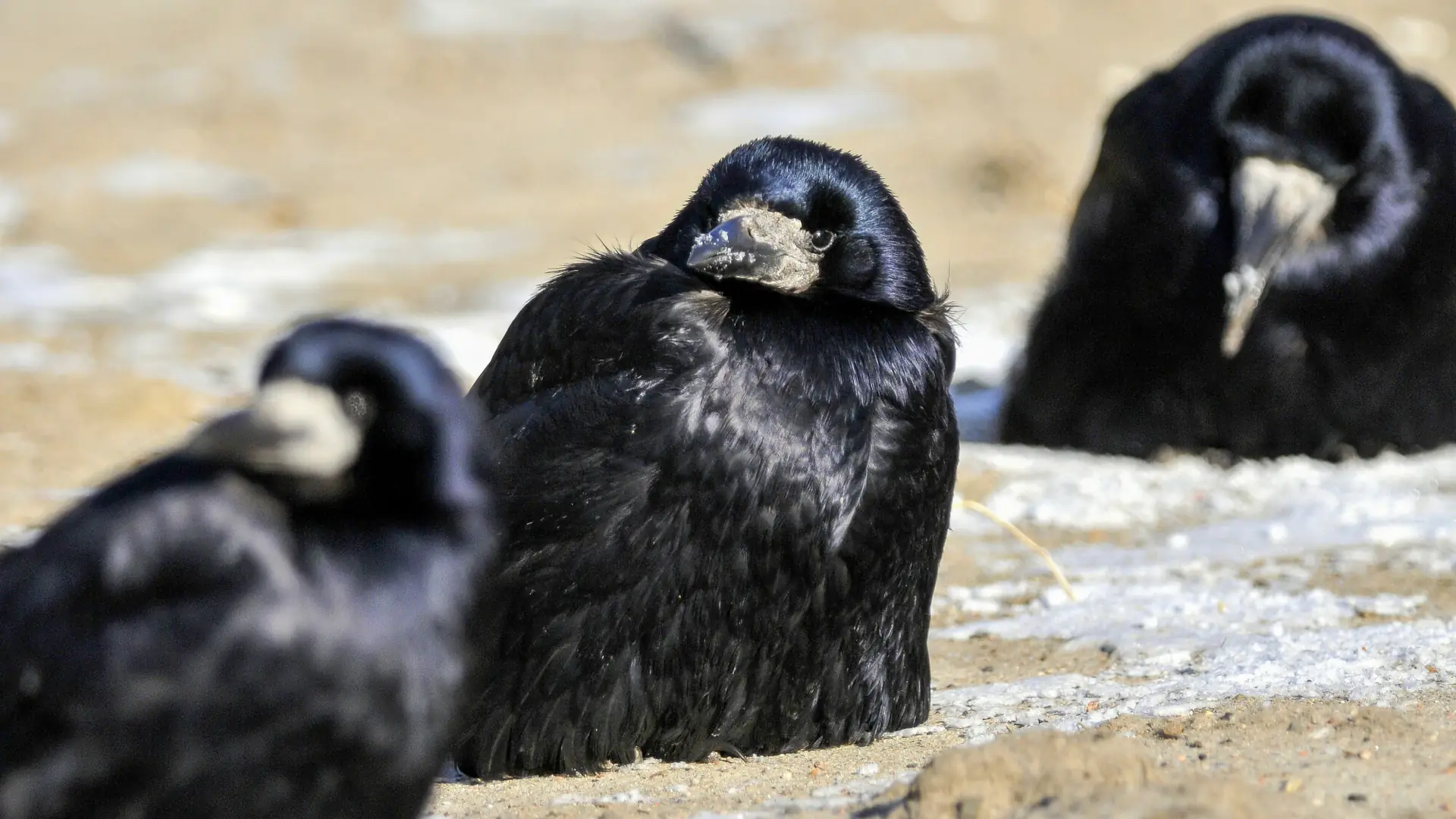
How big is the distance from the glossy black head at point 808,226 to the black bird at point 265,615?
1284 mm

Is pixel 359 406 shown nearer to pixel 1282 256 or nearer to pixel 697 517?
pixel 697 517

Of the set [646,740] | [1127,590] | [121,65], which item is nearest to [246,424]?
[646,740]

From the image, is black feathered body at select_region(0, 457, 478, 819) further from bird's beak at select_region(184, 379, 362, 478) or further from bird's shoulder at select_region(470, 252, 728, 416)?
bird's shoulder at select_region(470, 252, 728, 416)

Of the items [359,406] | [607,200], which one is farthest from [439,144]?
[359,406]

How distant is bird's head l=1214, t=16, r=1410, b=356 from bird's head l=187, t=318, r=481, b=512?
4.72 meters

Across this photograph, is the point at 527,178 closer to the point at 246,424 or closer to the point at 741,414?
the point at 741,414

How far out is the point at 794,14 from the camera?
19.1m

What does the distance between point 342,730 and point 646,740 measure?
142cm

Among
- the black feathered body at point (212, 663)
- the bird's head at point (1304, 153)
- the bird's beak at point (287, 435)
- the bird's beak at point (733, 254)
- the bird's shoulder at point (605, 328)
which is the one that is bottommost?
the black feathered body at point (212, 663)

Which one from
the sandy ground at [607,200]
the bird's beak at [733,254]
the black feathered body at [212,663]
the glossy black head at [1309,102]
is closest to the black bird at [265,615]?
the black feathered body at [212,663]

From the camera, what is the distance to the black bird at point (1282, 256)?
23.2ft

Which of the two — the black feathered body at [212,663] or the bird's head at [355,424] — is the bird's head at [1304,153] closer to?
the bird's head at [355,424]

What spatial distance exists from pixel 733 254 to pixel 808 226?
24 cm

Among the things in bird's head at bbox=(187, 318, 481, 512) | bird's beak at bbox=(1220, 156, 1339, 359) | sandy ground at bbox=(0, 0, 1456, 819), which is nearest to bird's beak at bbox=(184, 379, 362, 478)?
bird's head at bbox=(187, 318, 481, 512)
